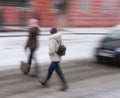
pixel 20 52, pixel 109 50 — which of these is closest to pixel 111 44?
pixel 109 50

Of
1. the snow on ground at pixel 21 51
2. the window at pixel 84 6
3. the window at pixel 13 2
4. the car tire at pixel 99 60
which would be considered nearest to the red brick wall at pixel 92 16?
the window at pixel 84 6

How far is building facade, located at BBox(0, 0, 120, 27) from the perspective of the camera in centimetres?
2997

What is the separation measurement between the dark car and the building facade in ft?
42.0

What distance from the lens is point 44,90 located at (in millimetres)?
11422

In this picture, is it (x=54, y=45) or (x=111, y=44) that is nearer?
(x=54, y=45)

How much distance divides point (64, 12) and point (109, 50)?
17280 mm

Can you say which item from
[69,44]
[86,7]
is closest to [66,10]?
[86,7]

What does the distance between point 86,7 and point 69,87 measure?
75.9 feet

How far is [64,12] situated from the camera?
3281 centimetres

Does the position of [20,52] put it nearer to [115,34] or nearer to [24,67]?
[115,34]

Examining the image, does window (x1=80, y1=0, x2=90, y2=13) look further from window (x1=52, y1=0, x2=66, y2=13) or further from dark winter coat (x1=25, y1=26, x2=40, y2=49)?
dark winter coat (x1=25, y1=26, x2=40, y2=49)

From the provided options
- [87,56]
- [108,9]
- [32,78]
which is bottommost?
[108,9]

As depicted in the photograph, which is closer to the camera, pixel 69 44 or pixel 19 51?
pixel 19 51

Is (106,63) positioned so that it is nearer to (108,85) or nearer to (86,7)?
(108,85)
